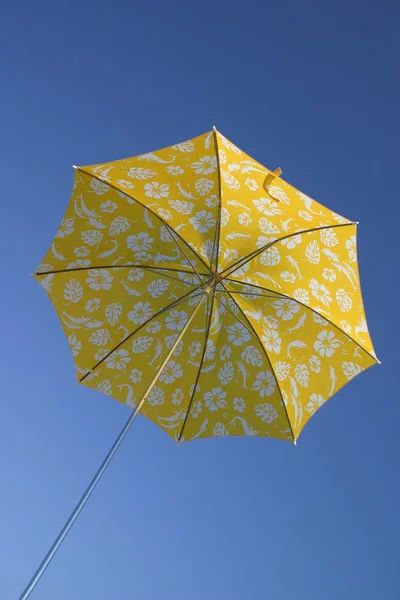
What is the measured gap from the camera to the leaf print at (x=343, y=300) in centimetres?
327

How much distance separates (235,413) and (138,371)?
640mm

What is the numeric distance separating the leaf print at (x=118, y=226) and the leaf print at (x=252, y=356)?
3.20 feet

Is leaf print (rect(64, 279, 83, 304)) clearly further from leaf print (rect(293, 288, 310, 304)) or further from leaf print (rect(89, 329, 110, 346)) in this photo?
leaf print (rect(293, 288, 310, 304))

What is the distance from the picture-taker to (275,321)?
127 inches

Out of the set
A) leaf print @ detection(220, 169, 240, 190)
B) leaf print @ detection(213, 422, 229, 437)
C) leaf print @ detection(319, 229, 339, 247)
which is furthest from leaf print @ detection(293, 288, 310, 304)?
leaf print @ detection(213, 422, 229, 437)

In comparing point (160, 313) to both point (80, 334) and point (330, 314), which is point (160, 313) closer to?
point (80, 334)

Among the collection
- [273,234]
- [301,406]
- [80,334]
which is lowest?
[80,334]

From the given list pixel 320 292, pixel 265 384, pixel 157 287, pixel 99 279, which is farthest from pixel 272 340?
pixel 99 279

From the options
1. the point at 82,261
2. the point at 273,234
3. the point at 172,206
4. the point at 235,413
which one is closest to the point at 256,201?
the point at 273,234

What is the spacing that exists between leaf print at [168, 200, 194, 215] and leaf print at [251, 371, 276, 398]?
1.02 metres

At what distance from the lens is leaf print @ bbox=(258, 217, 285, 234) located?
10.0 ft

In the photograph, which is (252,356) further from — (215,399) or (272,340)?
(215,399)

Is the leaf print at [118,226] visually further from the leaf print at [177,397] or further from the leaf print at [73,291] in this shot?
the leaf print at [177,397]

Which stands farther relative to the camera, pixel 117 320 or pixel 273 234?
pixel 117 320
